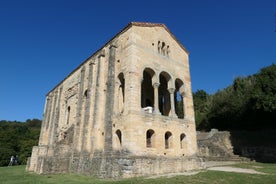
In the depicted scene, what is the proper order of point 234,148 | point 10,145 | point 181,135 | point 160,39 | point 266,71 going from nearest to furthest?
point 181,135, point 160,39, point 266,71, point 234,148, point 10,145

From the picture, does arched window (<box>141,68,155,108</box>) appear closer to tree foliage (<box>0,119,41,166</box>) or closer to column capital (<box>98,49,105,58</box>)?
column capital (<box>98,49,105,58</box>)

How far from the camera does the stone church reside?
42.1 feet

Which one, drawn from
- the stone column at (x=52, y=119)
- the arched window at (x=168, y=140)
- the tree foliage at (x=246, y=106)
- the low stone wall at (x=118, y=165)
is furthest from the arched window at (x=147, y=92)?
the stone column at (x=52, y=119)

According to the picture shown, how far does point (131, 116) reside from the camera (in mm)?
12820

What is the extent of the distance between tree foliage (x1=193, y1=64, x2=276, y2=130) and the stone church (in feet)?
26.4

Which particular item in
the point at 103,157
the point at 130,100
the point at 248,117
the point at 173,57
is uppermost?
the point at 173,57

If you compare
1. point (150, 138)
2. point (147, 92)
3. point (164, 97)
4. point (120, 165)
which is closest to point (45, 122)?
point (147, 92)

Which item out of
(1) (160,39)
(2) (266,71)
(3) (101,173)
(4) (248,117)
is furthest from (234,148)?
(3) (101,173)

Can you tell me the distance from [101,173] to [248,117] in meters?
23.3

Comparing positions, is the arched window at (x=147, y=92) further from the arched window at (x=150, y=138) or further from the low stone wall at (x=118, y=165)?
the low stone wall at (x=118, y=165)

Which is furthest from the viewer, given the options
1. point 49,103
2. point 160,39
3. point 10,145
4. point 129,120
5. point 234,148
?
point 10,145

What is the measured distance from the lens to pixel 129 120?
1280 centimetres

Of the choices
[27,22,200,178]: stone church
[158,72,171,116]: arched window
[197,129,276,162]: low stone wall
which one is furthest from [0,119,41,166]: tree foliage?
[197,129,276,162]: low stone wall

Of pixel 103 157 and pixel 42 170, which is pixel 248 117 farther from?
pixel 42 170
